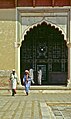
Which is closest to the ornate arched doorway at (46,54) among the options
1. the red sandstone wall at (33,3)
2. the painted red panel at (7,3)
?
the red sandstone wall at (33,3)

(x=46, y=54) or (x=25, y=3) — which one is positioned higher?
(x=25, y=3)

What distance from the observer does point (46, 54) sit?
74.2 feet

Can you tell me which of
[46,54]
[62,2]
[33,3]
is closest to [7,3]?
[33,3]

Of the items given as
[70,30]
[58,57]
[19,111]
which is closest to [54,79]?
[58,57]

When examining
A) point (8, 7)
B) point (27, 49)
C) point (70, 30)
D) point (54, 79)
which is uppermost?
point (8, 7)

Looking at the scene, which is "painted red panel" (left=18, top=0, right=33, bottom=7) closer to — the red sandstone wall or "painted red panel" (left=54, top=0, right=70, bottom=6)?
the red sandstone wall

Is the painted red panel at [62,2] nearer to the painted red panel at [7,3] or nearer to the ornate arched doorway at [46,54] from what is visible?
the painted red panel at [7,3]

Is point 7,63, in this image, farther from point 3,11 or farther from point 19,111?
point 19,111

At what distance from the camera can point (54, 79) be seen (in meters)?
22.4

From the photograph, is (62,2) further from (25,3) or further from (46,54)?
(46,54)

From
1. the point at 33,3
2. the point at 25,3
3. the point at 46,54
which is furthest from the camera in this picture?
the point at 46,54

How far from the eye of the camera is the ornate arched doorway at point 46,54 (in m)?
22.1

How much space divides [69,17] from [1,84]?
465 centimetres

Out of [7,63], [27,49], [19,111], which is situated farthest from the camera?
[27,49]
